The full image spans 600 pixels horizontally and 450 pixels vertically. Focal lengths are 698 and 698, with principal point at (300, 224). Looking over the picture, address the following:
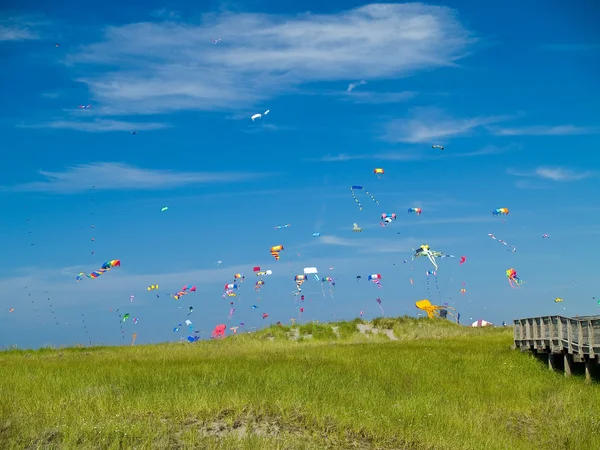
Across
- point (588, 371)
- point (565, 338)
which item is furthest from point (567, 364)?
point (588, 371)

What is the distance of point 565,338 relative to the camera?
27078 mm

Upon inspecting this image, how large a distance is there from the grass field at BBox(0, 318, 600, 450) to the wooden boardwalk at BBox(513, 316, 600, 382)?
2.87ft

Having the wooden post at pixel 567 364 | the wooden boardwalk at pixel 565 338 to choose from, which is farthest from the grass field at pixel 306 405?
the wooden boardwalk at pixel 565 338

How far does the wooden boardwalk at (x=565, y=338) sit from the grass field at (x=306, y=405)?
0.87 metres

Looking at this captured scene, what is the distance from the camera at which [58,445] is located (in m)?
13.0

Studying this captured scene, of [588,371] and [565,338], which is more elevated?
[565,338]

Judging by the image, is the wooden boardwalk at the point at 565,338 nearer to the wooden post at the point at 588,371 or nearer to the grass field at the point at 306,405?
the wooden post at the point at 588,371

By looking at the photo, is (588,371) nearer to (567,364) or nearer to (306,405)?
(567,364)

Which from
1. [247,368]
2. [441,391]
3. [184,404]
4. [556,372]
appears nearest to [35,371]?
[247,368]

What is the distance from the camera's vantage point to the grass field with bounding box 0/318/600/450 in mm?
13961

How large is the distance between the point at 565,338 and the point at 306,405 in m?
14.8

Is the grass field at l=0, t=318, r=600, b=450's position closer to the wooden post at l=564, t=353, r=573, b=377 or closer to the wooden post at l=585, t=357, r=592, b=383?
the wooden post at l=564, t=353, r=573, b=377

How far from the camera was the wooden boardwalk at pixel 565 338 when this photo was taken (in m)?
24.2

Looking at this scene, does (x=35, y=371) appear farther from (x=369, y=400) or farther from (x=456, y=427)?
(x=456, y=427)
